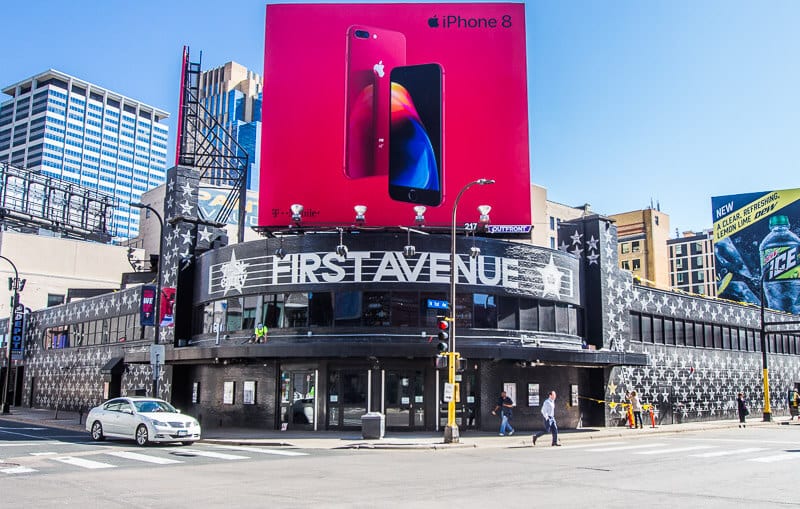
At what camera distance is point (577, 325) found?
110 feet

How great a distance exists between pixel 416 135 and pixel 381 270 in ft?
27.4

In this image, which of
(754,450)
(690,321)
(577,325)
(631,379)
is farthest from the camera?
(690,321)

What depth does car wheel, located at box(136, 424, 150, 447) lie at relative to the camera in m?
23.2

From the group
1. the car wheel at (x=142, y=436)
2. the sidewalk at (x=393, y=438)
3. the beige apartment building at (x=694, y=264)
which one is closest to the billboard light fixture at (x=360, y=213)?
the sidewalk at (x=393, y=438)

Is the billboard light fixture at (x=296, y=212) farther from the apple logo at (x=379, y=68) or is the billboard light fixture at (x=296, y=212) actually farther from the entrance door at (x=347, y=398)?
the apple logo at (x=379, y=68)

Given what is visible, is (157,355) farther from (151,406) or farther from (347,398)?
(347,398)

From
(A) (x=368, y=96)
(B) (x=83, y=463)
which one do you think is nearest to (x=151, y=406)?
(B) (x=83, y=463)

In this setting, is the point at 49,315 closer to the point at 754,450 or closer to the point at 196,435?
the point at 196,435

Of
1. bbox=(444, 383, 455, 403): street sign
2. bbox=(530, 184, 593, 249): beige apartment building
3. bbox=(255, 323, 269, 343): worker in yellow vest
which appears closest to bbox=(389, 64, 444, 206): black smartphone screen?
bbox=(255, 323, 269, 343): worker in yellow vest

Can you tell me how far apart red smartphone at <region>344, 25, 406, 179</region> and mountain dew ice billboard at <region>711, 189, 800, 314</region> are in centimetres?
4459

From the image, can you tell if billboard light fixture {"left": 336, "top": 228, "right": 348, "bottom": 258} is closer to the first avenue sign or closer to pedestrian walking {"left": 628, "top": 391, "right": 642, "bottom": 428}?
the first avenue sign

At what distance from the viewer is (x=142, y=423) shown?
2328cm

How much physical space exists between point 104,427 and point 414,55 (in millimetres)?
21354

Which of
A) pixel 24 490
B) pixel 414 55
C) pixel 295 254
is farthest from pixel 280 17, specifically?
pixel 24 490
